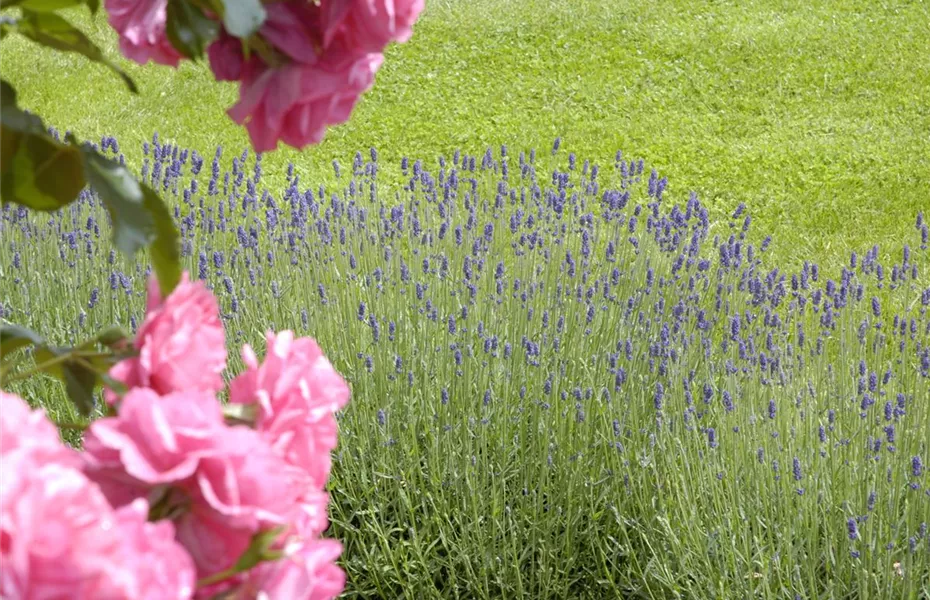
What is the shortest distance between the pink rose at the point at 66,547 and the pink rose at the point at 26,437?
30mm

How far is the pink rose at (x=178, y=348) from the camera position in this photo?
2.84 feet

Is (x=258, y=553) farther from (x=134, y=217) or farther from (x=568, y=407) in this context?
(x=568, y=407)

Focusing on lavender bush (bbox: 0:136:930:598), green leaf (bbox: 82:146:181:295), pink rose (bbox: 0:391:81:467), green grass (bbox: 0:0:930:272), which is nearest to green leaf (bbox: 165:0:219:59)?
green leaf (bbox: 82:146:181:295)

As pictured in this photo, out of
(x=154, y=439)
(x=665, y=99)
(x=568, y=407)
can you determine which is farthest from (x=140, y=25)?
(x=665, y=99)

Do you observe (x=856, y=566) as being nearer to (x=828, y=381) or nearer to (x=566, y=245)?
(x=828, y=381)

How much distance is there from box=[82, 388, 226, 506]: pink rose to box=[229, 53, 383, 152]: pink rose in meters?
0.30

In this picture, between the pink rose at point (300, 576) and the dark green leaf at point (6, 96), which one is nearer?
the pink rose at point (300, 576)

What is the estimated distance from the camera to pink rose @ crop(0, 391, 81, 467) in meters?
0.69

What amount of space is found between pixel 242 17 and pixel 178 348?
262mm

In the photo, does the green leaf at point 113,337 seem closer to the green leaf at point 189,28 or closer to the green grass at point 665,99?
the green leaf at point 189,28

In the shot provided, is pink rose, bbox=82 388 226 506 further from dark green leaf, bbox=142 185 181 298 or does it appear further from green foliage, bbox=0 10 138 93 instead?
green foliage, bbox=0 10 138 93

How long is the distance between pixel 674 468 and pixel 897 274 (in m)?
1.30

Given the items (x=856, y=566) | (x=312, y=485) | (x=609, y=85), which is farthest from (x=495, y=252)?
(x=609, y=85)

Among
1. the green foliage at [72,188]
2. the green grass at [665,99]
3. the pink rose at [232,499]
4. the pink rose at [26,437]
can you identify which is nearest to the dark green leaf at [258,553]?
the pink rose at [232,499]
